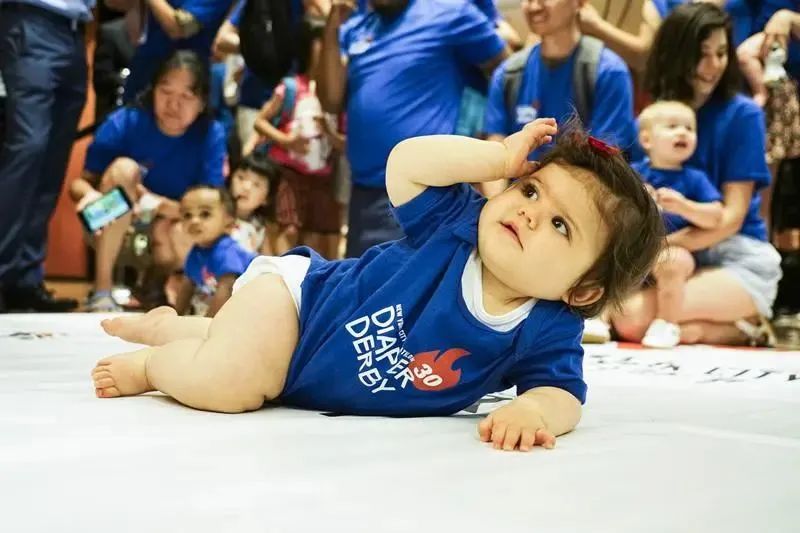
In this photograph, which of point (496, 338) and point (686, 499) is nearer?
point (686, 499)

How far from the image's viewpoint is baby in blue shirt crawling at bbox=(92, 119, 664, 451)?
981mm

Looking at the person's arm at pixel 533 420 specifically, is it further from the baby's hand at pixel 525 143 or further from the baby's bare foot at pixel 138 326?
the baby's bare foot at pixel 138 326

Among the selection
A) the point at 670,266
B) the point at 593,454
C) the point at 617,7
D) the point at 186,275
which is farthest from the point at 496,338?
the point at 617,7

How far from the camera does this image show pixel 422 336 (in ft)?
3.35

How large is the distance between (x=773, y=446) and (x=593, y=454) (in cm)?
23

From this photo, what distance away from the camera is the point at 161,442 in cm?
86

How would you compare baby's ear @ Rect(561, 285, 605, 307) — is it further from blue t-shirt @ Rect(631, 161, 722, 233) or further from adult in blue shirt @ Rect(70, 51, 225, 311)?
adult in blue shirt @ Rect(70, 51, 225, 311)

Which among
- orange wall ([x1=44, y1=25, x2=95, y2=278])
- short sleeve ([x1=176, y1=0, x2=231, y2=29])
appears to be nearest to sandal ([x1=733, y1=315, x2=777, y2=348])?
short sleeve ([x1=176, y1=0, x2=231, y2=29])

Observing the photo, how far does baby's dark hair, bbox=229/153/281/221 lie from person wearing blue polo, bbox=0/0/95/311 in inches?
26.4

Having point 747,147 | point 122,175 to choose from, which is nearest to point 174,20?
point 122,175

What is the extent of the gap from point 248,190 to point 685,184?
5.71ft

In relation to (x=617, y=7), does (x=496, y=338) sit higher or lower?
lower

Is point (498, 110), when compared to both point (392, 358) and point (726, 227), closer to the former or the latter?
point (726, 227)

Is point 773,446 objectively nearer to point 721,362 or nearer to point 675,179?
point 721,362
